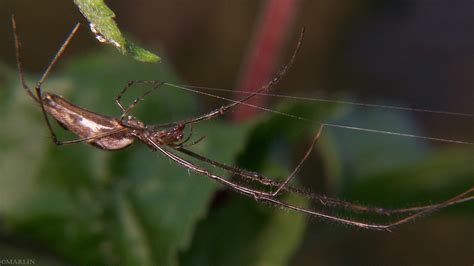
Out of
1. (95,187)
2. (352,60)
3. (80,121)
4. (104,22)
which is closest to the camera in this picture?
(104,22)

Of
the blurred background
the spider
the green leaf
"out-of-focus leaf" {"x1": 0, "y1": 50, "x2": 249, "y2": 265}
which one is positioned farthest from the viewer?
the blurred background

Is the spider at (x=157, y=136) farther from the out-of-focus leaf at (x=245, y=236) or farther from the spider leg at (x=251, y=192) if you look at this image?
the out-of-focus leaf at (x=245, y=236)

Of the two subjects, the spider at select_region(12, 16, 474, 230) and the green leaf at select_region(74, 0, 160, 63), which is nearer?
the green leaf at select_region(74, 0, 160, 63)

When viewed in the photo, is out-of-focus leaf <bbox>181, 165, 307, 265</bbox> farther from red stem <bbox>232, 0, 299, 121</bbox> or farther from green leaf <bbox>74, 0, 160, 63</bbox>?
green leaf <bbox>74, 0, 160, 63</bbox>

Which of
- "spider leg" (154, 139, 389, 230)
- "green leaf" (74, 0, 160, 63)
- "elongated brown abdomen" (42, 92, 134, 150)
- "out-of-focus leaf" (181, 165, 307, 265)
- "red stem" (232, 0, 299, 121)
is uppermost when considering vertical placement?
"red stem" (232, 0, 299, 121)

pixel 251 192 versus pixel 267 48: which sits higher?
pixel 267 48

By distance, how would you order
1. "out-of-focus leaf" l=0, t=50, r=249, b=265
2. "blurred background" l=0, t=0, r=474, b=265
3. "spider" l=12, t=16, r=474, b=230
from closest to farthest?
"spider" l=12, t=16, r=474, b=230, "out-of-focus leaf" l=0, t=50, r=249, b=265, "blurred background" l=0, t=0, r=474, b=265

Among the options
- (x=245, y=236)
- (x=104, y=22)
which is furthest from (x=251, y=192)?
(x=245, y=236)

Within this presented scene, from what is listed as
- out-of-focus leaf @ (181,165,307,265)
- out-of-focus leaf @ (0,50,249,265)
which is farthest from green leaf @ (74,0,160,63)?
out-of-focus leaf @ (181,165,307,265)

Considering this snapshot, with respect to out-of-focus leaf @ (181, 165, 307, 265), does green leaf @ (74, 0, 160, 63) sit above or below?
below

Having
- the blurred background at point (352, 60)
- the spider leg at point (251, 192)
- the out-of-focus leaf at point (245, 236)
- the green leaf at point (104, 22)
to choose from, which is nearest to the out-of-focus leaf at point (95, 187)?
the out-of-focus leaf at point (245, 236)

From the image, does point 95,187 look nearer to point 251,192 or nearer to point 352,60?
point 251,192
